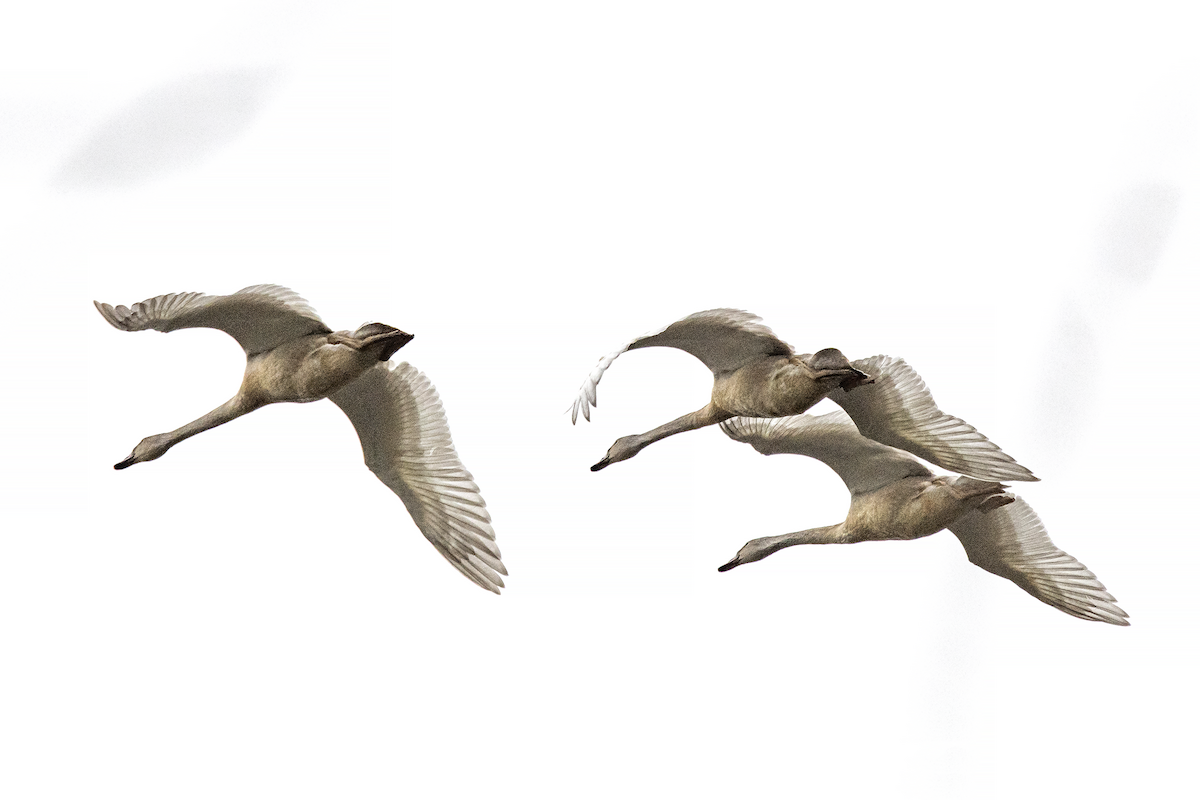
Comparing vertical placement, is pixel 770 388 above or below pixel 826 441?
above

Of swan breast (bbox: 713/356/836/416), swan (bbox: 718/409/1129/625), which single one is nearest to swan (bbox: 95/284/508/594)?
swan breast (bbox: 713/356/836/416)

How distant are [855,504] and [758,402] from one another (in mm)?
2143

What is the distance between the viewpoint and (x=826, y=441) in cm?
1594

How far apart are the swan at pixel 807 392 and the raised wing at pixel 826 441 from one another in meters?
0.81

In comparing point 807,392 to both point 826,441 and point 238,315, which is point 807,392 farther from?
point 238,315

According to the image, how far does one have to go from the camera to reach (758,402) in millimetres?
14273

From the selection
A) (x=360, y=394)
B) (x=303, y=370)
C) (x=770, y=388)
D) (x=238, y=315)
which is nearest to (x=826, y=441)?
(x=770, y=388)

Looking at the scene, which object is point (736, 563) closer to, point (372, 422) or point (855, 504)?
point (855, 504)

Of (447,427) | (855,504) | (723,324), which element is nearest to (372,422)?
(447,427)

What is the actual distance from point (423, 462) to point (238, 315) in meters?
2.14

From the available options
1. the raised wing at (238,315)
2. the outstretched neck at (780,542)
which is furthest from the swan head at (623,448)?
the raised wing at (238,315)

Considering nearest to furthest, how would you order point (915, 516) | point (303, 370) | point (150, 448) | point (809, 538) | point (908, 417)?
point (303, 370)
point (150, 448)
point (908, 417)
point (915, 516)
point (809, 538)

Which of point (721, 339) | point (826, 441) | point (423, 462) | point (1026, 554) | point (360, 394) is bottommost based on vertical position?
point (1026, 554)

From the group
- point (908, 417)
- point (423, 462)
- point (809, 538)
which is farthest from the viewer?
point (809, 538)
